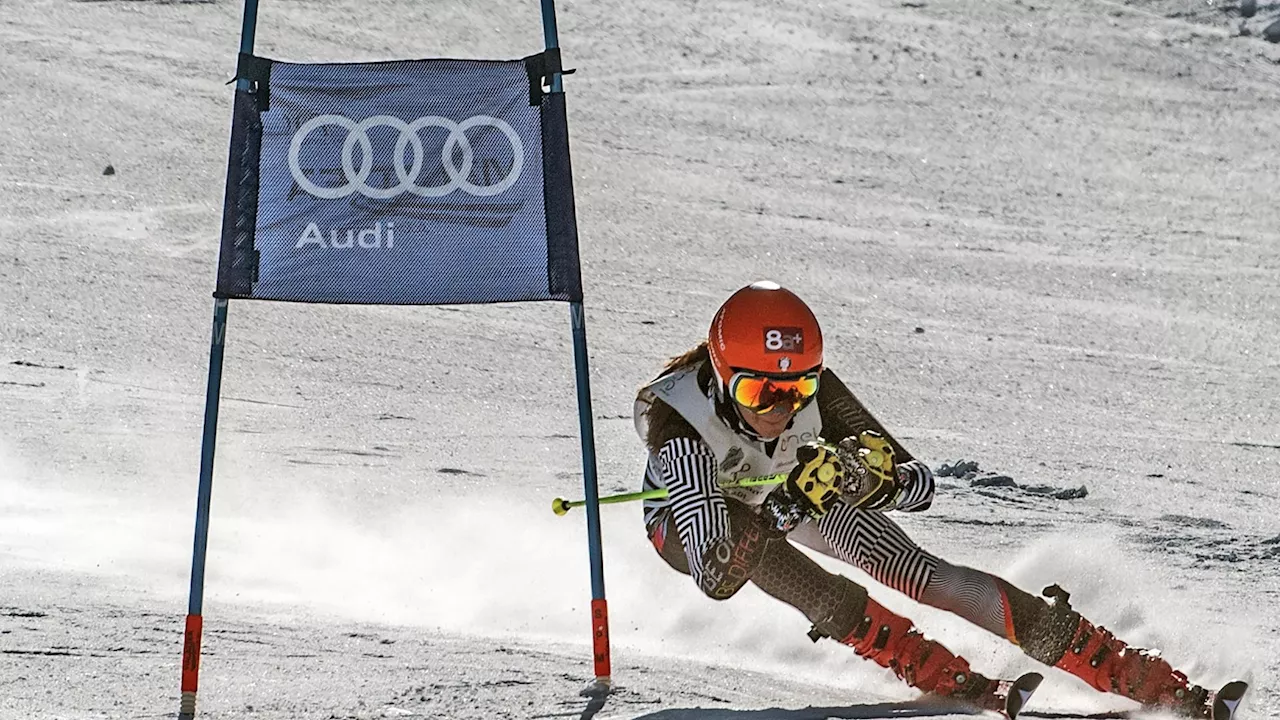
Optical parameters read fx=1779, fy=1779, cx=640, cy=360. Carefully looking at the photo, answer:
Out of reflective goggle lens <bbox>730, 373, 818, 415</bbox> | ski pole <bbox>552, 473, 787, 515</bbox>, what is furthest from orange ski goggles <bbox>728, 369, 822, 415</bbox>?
ski pole <bbox>552, 473, 787, 515</bbox>

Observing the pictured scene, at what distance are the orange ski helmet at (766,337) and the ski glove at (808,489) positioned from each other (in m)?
0.33

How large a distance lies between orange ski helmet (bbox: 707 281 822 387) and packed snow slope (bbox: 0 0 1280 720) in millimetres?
1110

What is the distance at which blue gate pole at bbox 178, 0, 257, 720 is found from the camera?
547 cm

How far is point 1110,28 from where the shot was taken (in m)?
21.0

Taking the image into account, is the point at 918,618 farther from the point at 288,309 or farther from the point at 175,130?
the point at 175,130

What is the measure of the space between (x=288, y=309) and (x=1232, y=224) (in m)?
8.95

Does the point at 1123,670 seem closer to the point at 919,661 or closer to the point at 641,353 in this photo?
the point at 919,661

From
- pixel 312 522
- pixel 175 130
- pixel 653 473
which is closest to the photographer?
pixel 653 473

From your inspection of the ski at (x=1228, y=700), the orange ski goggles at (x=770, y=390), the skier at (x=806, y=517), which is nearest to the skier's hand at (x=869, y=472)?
the skier at (x=806, y=517)

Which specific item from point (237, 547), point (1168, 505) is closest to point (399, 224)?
point (237, 547)

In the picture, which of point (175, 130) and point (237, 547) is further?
point (175, 130)

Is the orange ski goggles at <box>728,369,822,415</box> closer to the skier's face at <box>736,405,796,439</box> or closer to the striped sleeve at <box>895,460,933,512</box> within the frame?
the skier's face at <box>736,405,796,439</box>

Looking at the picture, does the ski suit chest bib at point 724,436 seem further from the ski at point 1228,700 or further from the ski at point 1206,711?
the ski at point 1228,700

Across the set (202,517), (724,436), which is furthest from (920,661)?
A: (202,517)
